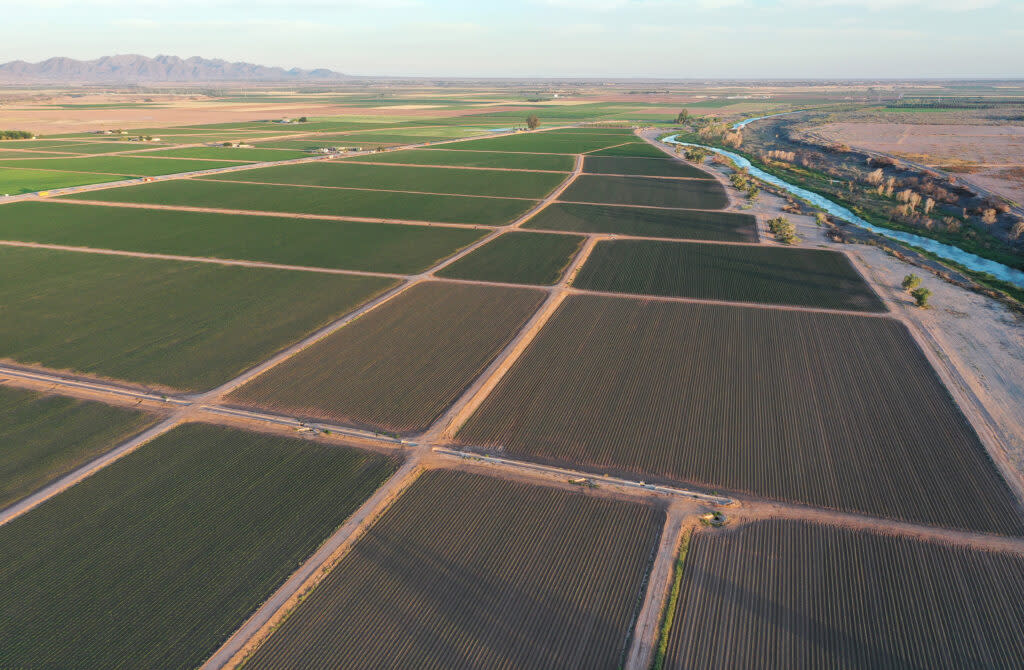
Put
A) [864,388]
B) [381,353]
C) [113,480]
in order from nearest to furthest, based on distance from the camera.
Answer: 1. [113,480]
2. [864,388]
3. [381,353]

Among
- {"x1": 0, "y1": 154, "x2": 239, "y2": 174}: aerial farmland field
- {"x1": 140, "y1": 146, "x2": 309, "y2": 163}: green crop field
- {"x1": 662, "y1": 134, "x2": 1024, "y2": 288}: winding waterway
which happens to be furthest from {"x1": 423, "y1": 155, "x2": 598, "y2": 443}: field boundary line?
{"x1": 140, "y1": 146, "x2": 309, "y2": 163}: green crop field

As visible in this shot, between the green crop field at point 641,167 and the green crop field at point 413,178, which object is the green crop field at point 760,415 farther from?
the green crop field at point 641,167

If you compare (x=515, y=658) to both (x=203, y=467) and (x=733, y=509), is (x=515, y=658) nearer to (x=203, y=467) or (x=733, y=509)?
(x=733, y=509)

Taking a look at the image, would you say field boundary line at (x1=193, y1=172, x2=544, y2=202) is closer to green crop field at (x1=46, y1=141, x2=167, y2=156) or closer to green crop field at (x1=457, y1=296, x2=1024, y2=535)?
green crop field at (x1=457, y1=296, x2=1024, y2=535)

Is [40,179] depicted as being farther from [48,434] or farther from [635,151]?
[635,151]

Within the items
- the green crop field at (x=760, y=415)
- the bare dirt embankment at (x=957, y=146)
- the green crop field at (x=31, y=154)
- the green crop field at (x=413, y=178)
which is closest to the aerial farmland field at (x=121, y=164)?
the green crop field at (x=31, y=154)

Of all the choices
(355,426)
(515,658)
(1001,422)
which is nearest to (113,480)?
(355,426)

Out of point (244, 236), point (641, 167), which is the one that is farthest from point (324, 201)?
point (641, 167)
